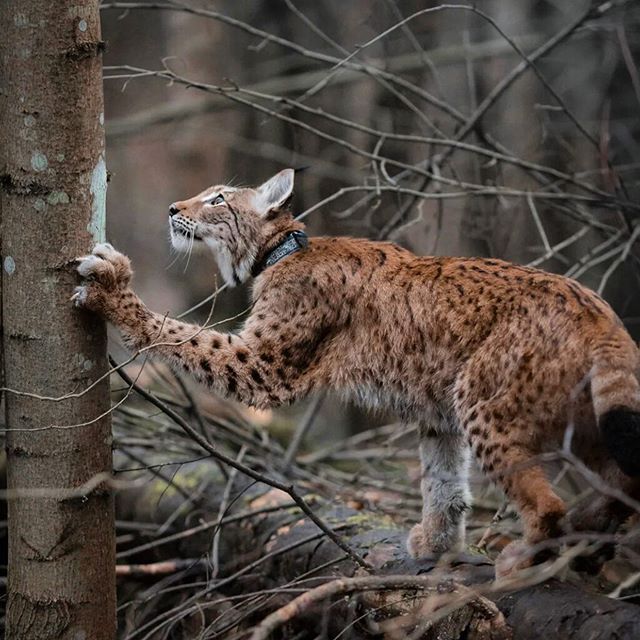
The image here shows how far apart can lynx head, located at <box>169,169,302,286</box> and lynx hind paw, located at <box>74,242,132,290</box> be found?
38.9 inches

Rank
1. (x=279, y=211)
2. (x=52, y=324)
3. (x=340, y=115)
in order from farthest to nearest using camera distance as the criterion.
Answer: (x=340, y=115) → (x=279, y=211) → (x=52, y=324)

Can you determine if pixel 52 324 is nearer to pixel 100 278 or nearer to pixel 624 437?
pixel 100 278

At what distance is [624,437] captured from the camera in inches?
146

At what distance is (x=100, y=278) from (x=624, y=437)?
83.5 inches

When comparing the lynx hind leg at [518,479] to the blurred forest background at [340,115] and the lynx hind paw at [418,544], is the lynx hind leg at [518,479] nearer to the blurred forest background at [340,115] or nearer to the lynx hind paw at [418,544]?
the lynx hind paw at [418,544]

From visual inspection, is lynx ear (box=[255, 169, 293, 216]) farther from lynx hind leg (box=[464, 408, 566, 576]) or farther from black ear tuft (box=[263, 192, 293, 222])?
lynx hind leg (box=[464, 408, 566, 576])

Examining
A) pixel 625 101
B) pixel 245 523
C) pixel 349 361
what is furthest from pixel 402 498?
pixel 625 101

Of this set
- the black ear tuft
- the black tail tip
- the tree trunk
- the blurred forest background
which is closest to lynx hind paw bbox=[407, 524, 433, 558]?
the black tail tip

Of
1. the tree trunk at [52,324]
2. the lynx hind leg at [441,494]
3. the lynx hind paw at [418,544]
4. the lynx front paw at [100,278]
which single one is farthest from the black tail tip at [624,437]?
the lynx front paw at [100,278]

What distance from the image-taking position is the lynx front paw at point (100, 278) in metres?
4.03

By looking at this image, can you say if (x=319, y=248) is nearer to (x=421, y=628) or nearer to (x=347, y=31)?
(x=421, y=628)

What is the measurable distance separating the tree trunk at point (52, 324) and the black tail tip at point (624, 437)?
6.25 feet

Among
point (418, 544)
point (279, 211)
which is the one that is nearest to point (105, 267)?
point (279, 211)

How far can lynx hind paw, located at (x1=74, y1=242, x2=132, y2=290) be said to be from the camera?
4045 mm
